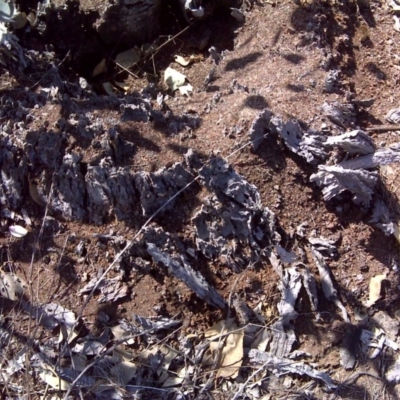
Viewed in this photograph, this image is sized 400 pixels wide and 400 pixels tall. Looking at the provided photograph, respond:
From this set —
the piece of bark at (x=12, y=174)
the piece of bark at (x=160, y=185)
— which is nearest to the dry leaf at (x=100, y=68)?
the piece of bark at (x=12, y=174)

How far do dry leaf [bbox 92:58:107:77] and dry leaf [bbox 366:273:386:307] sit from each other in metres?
1.74

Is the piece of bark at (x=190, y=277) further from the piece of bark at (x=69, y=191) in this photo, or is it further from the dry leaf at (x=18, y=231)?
the dry leaf at (x=18, y=231)

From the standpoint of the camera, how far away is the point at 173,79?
3.19 metres

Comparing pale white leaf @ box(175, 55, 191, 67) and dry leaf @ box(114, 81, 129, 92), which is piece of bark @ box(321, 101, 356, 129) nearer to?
pale white leaf @ box(175, 55, 191, 67)

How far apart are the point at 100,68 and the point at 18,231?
3.49 ft

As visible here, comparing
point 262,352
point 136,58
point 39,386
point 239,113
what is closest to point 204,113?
point 239,113

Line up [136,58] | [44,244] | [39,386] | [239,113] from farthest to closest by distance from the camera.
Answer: [136,58] → [239,113] → [44,244] → [39,386]

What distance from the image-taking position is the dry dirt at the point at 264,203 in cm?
245

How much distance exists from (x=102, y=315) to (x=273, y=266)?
0.72 metres

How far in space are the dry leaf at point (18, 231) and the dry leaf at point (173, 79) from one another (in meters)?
1.09

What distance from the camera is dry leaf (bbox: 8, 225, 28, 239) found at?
8.51ft

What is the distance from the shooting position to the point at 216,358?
238cm

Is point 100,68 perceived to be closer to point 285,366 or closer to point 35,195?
point 35,195

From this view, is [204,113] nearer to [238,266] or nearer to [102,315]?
[238,266]
